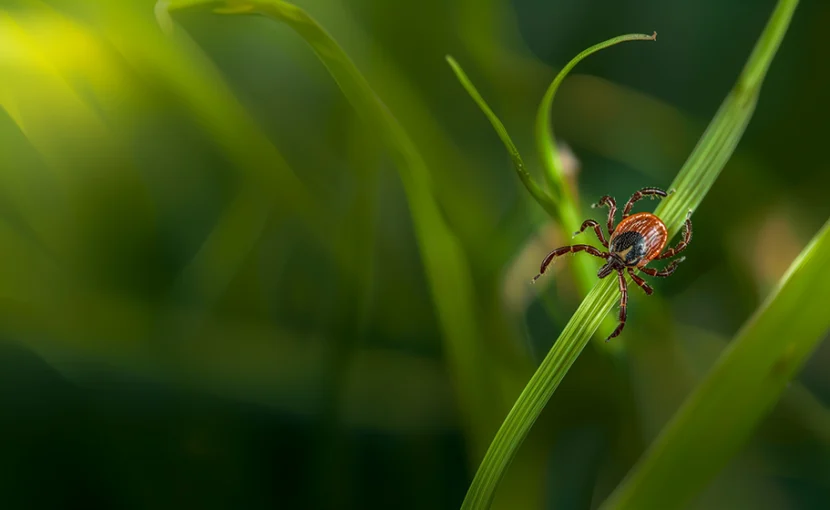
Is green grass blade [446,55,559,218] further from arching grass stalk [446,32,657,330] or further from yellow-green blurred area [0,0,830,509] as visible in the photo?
yellow-green blurred area [0,0,830,509]

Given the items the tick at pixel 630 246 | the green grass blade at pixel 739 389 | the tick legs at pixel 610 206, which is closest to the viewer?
the green grass blade at pixel 739 389

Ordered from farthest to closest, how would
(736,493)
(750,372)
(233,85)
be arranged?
(233,85) → (736,493) → (750,372)

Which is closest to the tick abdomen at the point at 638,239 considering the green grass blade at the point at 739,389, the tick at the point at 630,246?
the tick at the point at 630,246

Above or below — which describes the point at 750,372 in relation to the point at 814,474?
above

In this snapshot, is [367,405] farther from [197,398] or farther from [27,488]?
[27,488]

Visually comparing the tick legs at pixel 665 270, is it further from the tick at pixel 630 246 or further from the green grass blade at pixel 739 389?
the green grass blade at pixel 739 389

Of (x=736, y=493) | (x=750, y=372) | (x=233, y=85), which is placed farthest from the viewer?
(x=233, y=85)

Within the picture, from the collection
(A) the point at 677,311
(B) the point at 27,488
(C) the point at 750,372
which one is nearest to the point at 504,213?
(A) the point at 677,311
